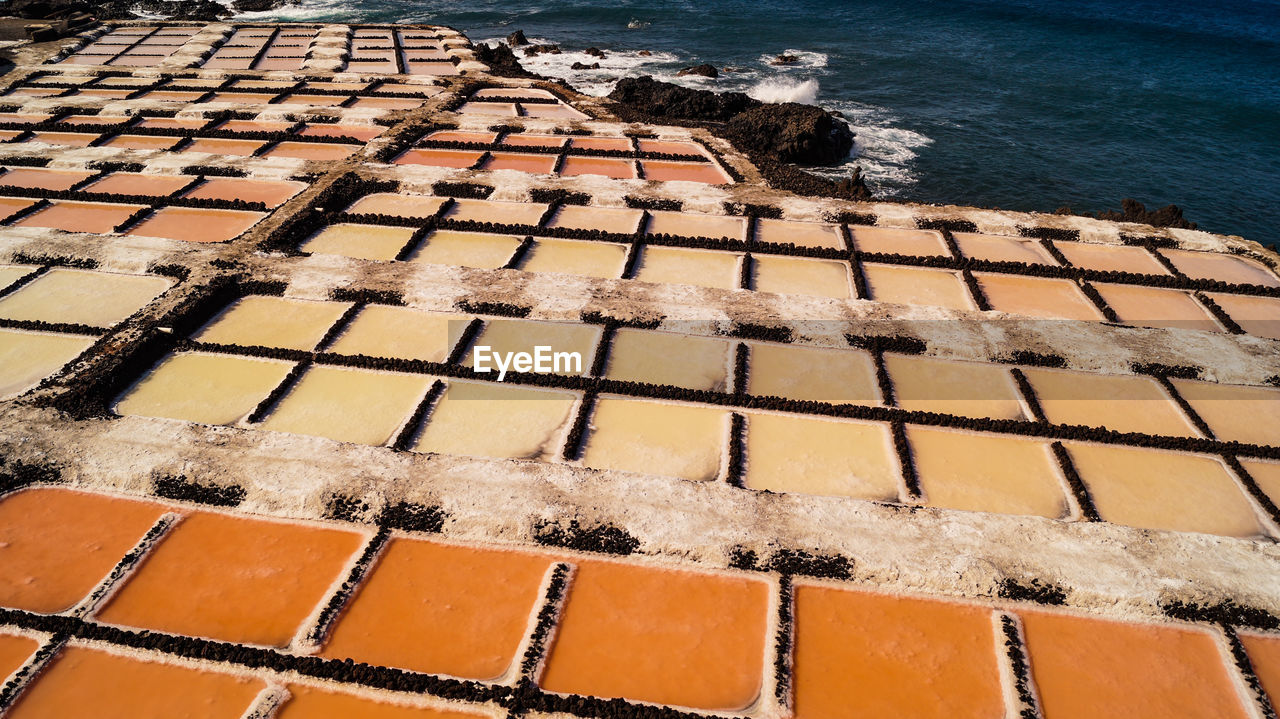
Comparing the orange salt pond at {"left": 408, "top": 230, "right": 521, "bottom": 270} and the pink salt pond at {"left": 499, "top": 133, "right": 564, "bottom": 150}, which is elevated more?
the pink salt pond at {"left": 499, "top": 133, "right": 564, "bottom": 150}

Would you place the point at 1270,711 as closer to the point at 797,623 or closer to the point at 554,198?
the point at 797,623

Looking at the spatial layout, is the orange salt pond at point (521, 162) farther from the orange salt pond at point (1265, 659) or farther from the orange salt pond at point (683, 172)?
the orange salt pond at point (1265, 659)

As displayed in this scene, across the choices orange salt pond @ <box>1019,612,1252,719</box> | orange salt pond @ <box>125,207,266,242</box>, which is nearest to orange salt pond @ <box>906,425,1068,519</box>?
orange salt pond @ <box>1019,612,1252,719</box>

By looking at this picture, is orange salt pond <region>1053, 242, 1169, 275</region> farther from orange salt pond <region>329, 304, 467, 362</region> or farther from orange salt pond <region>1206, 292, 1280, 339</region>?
orange salt pond <region>329, 304, 467, 362</region>

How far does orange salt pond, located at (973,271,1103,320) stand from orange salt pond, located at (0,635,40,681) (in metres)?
9.34

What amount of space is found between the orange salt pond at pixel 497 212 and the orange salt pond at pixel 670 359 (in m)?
3.25

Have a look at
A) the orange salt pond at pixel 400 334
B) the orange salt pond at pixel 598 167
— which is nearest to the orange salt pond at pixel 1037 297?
the orange salt pond at pixel 598 167

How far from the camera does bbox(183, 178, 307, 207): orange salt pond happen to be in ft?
35.7

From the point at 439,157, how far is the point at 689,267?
5.71 m

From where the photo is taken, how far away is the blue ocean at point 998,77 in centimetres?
1853

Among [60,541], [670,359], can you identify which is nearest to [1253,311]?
[670,359]

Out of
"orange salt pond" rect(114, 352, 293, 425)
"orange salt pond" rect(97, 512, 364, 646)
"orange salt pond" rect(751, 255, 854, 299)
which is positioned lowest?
"orange salt pond" rect(97, 512, 364, 646)

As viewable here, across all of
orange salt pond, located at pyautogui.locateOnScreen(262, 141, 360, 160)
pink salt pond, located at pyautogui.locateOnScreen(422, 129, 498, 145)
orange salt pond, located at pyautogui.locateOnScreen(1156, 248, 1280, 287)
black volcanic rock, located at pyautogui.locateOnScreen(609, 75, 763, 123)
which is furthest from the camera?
black volcanic rock, located at pyautogui.locateOnScreen(609, 75, 763, 123)

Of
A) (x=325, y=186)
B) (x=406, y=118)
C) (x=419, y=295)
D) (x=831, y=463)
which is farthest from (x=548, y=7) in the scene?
(x=831, y=463)
